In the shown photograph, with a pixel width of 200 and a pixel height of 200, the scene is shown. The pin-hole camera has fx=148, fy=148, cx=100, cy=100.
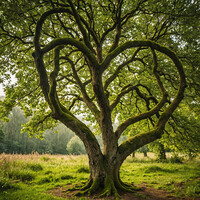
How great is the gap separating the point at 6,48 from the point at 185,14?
9.34 meters

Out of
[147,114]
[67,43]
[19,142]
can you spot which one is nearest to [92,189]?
[147,114]

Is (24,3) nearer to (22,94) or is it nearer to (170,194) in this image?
(22,94)

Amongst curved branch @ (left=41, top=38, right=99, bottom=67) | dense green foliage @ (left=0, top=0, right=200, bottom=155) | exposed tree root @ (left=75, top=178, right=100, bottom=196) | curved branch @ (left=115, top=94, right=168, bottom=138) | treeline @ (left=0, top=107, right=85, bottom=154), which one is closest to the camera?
curved branch @ (left=41, top=38, right=99, bottom=67)

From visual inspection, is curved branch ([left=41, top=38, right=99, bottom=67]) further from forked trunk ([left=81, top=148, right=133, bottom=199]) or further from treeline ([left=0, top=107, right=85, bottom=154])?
treeline ([left=0, top=107, right=85, bottom=154])

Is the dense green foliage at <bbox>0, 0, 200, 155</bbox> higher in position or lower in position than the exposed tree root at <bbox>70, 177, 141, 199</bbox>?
higher

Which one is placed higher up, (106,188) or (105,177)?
(105,177)

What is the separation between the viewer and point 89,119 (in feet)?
38.6

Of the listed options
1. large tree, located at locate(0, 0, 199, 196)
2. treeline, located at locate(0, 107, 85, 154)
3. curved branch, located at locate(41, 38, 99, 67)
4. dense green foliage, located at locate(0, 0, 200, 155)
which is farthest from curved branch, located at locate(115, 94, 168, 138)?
treeline, located at locate(0, 107, 85, 154)

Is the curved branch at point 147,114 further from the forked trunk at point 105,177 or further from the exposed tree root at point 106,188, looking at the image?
the exposed tree root at point 106,188

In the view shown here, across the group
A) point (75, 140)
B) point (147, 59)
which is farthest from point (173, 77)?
point (75, 140)

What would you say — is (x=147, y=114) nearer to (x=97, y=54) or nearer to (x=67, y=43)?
(x=97, y=54)

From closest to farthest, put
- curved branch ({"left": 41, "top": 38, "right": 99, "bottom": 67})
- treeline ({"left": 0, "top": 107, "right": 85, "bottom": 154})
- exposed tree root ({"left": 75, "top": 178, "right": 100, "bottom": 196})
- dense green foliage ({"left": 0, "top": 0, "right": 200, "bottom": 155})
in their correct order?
curved branch ({"left": 41, "top": 38, "right": 99, "bottom": 67}) < exposed tree root ({"left": 75, "top": 178, "right": 100, "bottom": 196}) < dense green foliage ({"left": 0, "top": 0, "right": 200, "bottom": 155}) < treeline ({"left": 0, "top": 107, "right": 85, "bottom": 154})

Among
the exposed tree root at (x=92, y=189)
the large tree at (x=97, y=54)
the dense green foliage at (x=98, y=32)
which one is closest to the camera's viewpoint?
the large tree at (x=97, y=54)

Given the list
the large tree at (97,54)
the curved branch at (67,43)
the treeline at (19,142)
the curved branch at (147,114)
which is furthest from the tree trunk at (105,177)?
the treeline at (19,142)
